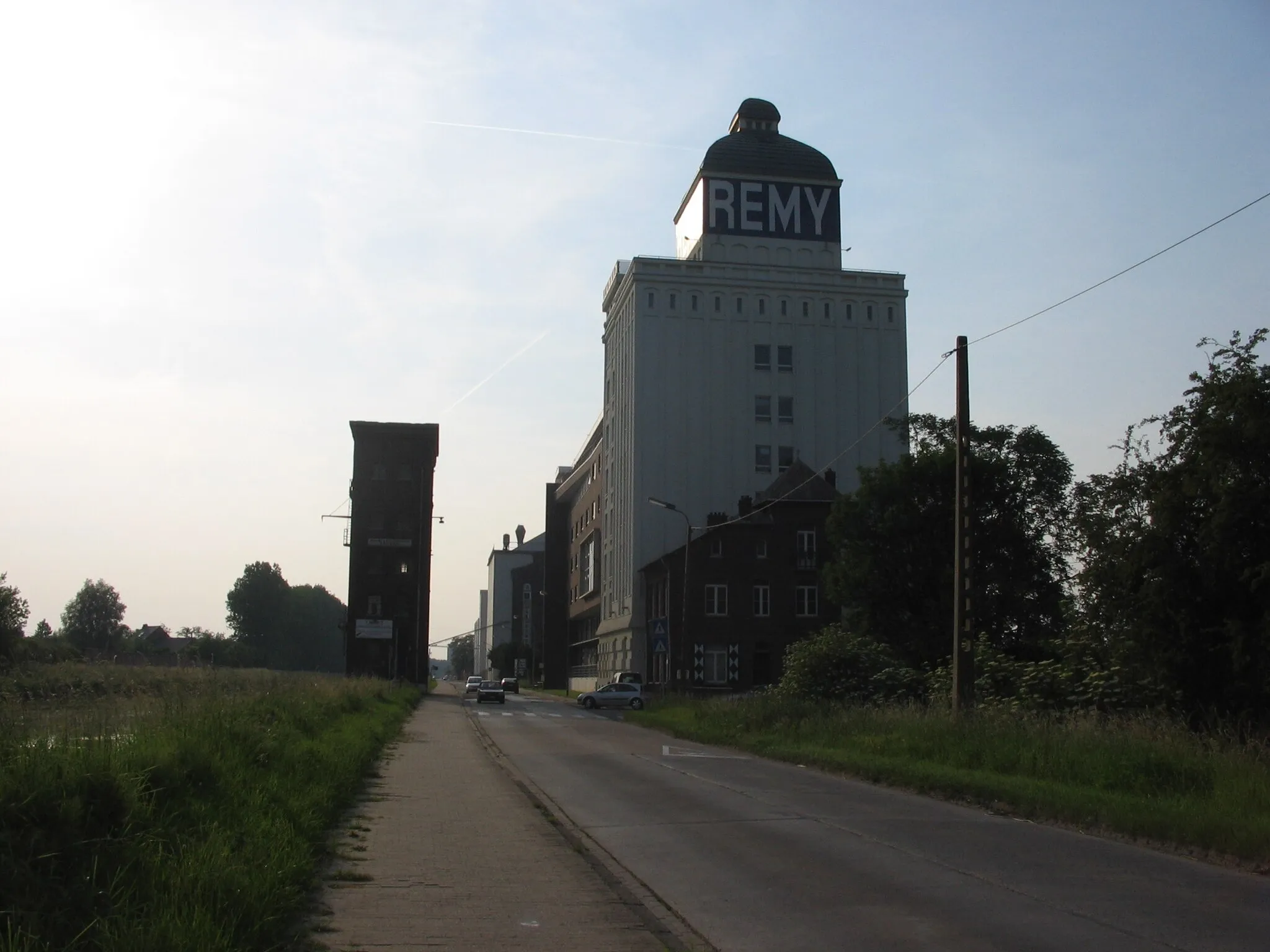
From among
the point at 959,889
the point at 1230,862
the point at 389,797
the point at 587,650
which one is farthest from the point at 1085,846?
the point at 587,650

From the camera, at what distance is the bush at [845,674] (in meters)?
29.9

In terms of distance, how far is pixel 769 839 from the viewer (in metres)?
11.4

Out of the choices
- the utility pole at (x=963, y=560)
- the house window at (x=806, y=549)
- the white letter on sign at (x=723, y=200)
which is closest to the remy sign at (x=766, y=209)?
the white letter on sign at (x=723, y=200)

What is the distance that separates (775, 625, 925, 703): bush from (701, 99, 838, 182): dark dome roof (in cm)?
5010

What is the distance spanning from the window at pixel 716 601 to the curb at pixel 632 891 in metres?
47.5

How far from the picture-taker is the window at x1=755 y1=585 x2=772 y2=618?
6253 cm

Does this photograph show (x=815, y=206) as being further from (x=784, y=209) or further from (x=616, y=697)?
(x=616, y=697)

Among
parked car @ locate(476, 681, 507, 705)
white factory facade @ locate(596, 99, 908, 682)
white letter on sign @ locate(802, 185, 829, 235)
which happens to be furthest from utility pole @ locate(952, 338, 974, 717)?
white letter on sign @ locate(802, 185, 829, 235)

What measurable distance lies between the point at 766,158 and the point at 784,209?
3.78 m

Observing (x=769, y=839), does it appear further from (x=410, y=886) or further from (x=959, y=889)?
(x=410, y=886)

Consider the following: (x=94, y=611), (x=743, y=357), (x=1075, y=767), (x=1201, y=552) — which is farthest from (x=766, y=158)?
(x=94, y=611)

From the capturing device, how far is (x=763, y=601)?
206 feet

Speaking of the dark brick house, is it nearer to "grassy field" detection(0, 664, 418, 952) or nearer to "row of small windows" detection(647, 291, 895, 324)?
"row of small windows" detection(647, 291, 895, 324)

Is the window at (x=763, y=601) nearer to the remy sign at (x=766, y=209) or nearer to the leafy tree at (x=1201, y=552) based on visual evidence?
the remy sign at (x=766, y=209)
